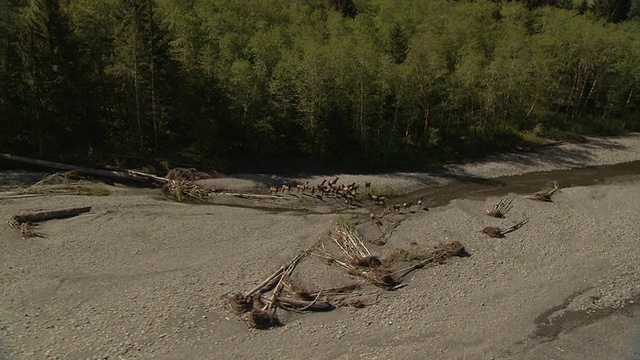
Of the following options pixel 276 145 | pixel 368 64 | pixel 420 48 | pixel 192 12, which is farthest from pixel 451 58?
pixel 192 12

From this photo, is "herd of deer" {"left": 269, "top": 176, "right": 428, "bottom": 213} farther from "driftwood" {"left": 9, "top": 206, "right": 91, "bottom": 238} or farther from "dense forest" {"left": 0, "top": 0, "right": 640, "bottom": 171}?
"driftwood" {"left": 9, "top": 206, "right": 91, "bottom": 238}

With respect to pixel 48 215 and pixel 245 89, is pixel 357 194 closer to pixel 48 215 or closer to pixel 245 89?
pixel 245 89

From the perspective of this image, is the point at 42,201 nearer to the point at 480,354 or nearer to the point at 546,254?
the point at 480,354

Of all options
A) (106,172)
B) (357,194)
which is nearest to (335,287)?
(357,194)

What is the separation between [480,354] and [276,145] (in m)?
22.8

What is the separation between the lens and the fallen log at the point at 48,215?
2496 cm

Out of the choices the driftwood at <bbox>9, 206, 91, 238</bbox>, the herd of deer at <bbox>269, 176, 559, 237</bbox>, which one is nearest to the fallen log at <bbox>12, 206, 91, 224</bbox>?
the driftwood at <bbox>9, 206, 91, 238</bbox>

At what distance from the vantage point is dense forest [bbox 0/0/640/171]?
108 feet

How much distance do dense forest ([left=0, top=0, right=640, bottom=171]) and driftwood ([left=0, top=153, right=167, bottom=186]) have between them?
1.21m

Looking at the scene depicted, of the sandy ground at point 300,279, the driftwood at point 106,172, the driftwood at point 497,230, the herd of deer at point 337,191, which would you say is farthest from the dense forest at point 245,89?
the driftwood at point 497,230

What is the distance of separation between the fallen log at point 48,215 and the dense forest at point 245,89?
824 cm

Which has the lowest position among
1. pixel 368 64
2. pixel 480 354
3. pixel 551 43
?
pixel 480 354

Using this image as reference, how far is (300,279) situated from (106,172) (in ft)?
59.2

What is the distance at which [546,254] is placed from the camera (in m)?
26.0
